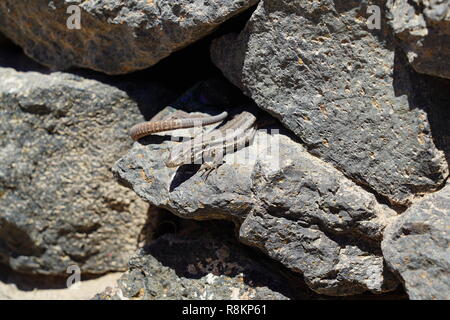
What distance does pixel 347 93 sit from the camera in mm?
3506

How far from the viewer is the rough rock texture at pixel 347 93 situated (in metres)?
3.32

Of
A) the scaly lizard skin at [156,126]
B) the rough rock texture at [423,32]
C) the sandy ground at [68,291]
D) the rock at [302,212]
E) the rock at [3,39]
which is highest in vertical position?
the rock at [3,39]

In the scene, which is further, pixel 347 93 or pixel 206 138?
pixel 206 138

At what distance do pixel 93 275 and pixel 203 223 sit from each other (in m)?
1.40

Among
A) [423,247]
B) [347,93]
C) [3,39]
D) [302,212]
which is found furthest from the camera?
[3,39]

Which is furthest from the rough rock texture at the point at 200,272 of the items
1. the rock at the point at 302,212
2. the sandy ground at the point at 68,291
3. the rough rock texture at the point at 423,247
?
the rough rock texture at the point at 423,247

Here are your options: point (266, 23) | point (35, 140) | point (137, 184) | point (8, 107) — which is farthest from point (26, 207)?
point (266, 23)

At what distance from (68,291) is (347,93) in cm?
337

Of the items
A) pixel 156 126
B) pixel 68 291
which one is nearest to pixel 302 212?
pixel 156 126

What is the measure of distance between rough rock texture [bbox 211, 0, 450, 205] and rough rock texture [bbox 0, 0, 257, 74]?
38cm

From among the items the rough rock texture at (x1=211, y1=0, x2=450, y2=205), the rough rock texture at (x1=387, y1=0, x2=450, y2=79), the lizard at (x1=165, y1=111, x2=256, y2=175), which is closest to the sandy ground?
the lizard at (x1=165, y1=111, x2=256, y2=175)

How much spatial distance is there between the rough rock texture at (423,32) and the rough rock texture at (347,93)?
0.51ft

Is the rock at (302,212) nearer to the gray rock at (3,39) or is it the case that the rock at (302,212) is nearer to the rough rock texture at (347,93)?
the rough rock texture at (347,93)

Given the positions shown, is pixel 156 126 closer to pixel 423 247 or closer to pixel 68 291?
pixel 68 291
